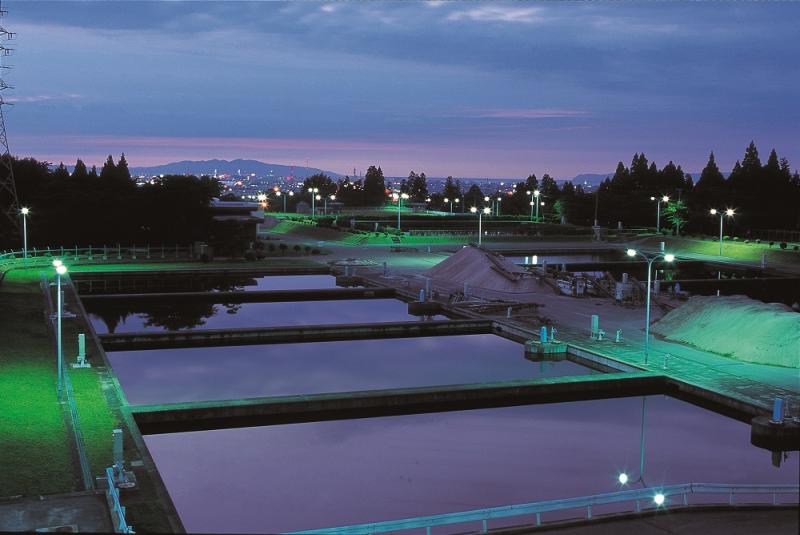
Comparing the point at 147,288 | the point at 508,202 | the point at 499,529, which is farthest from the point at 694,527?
the point at 508,202

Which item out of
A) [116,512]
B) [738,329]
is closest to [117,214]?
[738,329]

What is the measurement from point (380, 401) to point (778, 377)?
12736mm

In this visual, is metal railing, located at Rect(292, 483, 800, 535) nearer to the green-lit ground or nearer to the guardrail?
the green-lit ground


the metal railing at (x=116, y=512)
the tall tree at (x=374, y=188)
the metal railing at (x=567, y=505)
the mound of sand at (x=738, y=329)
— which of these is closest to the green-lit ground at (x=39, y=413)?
the metal railing at (x=116, y=512)

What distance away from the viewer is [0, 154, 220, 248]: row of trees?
223 ft

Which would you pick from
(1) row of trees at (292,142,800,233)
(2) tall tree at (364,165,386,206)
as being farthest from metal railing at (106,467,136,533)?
(2) tall tree at (364,165,386,206)

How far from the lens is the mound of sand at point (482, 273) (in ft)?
153

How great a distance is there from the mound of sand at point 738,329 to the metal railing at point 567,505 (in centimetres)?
1192

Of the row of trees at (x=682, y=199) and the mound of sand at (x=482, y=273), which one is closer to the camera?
the mound of sand at (x=482, y=273)

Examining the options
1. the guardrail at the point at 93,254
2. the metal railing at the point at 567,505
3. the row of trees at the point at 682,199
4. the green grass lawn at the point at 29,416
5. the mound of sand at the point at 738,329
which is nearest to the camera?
the metal railing at the point at 567,505

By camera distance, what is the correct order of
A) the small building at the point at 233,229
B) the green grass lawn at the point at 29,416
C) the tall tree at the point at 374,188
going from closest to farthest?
the green grass lawn at the point at 29,416, the small building at the point at 233,229, the tall tree at the point at 374,188

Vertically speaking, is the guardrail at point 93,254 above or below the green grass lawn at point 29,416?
above

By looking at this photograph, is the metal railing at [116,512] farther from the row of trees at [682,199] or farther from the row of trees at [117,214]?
the row of trees at [682,199]

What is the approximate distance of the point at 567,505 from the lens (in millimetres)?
15430
